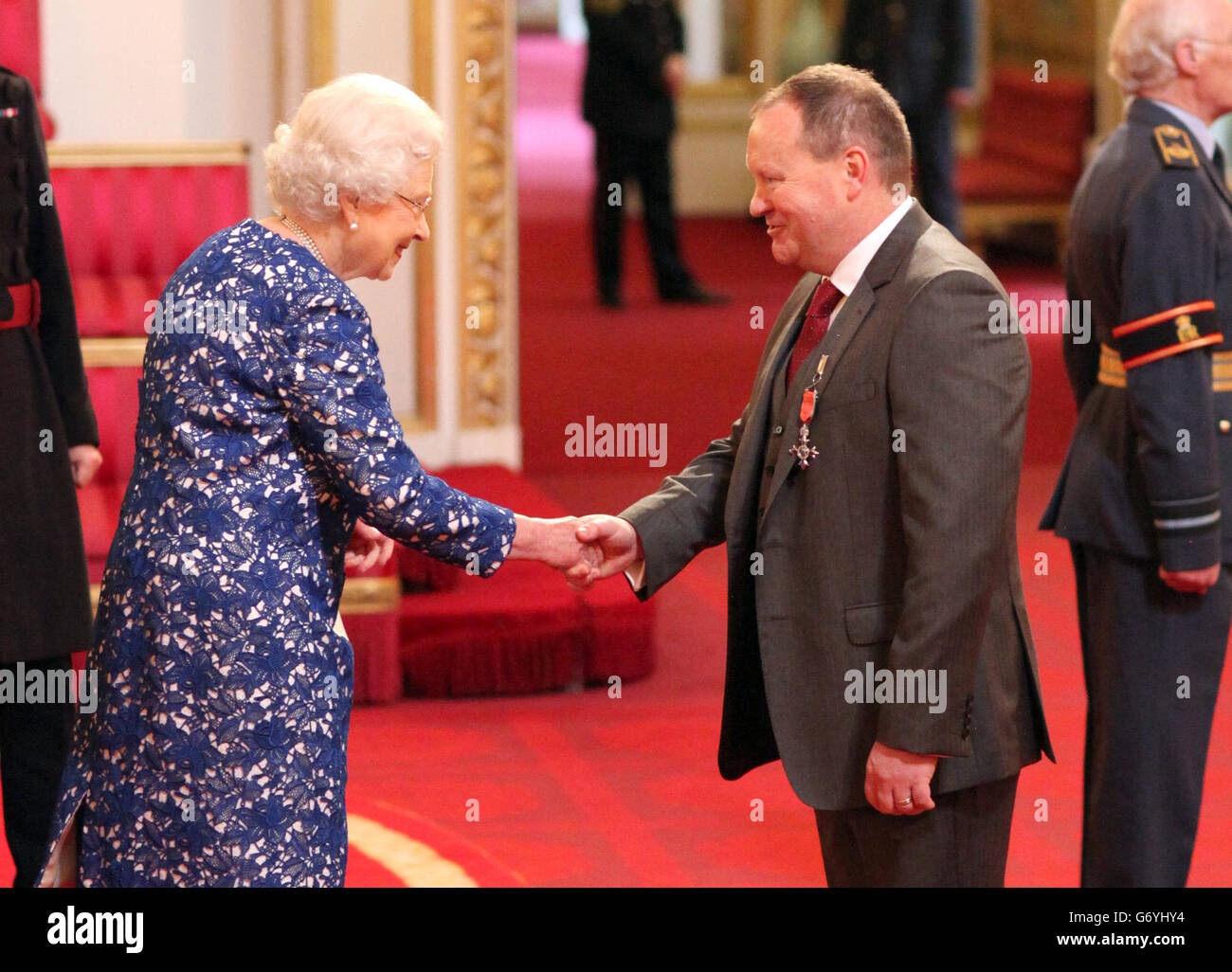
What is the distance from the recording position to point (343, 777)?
2.46 meters

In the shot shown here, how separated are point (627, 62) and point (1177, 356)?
6.19 metres

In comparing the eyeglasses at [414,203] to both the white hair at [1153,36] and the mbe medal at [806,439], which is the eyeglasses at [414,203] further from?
the white hair at [1153,36]

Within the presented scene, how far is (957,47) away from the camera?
9094 mm

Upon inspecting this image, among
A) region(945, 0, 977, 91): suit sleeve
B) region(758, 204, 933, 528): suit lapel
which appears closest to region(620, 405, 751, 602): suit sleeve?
region(758, 204, 933, 528): suit lapel

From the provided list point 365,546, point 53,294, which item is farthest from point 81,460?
point 365,546

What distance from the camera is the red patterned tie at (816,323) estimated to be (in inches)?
99.1

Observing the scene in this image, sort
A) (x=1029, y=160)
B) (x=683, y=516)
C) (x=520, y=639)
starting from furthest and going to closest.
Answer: (x=1029, y=160), (x=520, y=639), (x=683, y=516)

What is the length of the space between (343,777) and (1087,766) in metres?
1.46

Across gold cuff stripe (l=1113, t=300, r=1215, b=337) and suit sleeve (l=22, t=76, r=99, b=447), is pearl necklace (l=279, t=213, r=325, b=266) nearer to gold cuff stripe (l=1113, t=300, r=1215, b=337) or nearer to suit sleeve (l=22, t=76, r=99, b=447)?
suit sleeve (l=22, t=76, r=99, b=447)

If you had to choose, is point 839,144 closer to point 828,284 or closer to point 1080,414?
point 828,284

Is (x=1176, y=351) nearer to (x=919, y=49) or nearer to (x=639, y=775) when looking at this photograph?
(x=639, y=775)

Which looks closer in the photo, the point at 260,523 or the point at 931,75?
the point at 260,523

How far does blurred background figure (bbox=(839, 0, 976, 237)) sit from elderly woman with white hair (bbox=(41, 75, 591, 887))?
6992 mm

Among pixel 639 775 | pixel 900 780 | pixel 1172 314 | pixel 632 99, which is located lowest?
pixel 639 775
